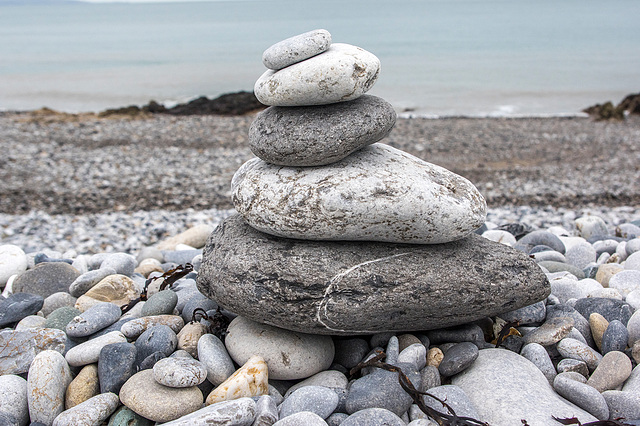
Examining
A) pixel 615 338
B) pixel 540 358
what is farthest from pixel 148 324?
pixel 615 338

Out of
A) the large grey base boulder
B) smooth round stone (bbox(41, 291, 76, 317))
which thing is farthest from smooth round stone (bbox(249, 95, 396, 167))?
smooth round stone (bbox(41, 291, 76, 317))

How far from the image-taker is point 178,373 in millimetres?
3332

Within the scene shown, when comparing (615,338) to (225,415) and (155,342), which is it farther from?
(155,342)

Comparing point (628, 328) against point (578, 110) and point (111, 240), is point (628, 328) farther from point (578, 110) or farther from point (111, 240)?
point (578, 110)

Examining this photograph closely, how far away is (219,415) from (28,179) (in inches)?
410

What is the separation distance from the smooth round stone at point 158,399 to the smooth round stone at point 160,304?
100cm

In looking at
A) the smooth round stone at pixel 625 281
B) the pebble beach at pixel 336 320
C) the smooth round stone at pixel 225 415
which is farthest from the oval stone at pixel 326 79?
the smooth round stone at pixel 625 281

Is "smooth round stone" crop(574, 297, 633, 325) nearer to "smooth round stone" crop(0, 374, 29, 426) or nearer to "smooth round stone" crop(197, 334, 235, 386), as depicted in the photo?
"smooth round stone" crop(197, 334, 235, 386)

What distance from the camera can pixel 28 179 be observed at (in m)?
11.6

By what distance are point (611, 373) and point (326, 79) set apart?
109 inches

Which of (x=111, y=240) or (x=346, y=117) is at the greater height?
(x=346, y=117)

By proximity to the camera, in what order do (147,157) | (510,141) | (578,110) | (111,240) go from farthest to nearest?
(578,110) < (510,141) < (147,157) < (111,240)

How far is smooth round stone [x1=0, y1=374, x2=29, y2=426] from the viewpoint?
349 centimetres

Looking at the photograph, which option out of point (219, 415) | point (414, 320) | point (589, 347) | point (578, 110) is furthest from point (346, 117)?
point (578, 110)
